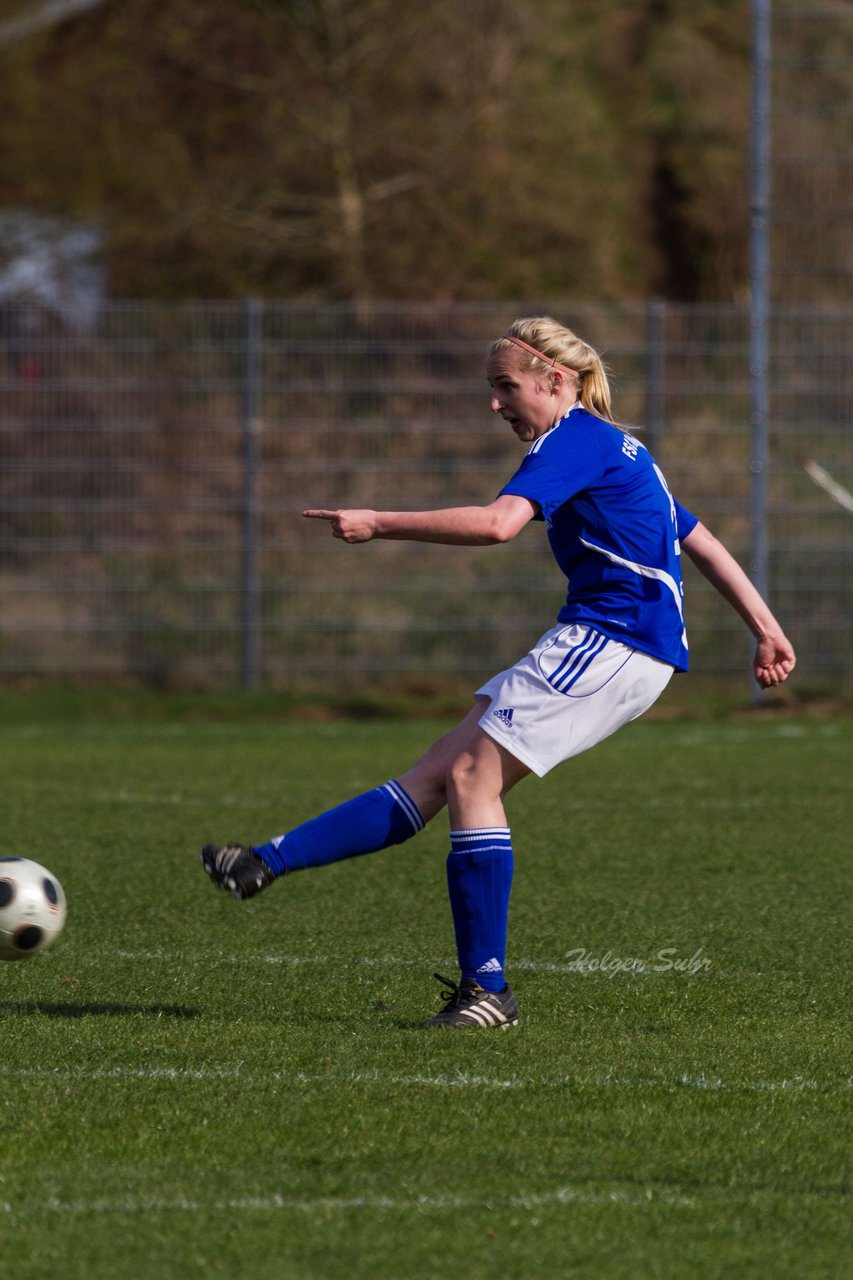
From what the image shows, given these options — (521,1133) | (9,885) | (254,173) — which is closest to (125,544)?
(254,173)

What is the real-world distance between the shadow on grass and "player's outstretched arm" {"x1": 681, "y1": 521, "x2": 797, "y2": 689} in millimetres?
1868

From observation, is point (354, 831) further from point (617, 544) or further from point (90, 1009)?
point (617, 544)

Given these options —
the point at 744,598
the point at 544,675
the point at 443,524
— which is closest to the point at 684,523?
the point at 744,598

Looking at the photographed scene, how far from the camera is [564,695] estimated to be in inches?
201

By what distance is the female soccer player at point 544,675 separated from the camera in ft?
16.8

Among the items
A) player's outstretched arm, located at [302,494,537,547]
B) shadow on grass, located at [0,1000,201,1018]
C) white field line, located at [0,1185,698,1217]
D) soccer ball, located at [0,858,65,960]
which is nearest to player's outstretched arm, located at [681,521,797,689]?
player's outstretched arm, located at [302,494,537,547]

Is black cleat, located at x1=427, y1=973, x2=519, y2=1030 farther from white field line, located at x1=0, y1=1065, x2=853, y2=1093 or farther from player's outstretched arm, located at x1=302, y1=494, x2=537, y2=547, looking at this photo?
player's outstretched arm, located at x1=302, y1=494, x2=537, y2=547

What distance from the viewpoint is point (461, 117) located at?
2264 centimetres

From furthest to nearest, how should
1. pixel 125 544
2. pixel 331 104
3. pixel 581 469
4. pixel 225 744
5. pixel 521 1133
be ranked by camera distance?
pixel 331 104 → pixel 125 544 → pixel 225 744 → pixel 581 469 → pixel 521 1133

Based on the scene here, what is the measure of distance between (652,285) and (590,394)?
24262 mm

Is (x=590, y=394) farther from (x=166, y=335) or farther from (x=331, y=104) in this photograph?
(x=331, y=104)

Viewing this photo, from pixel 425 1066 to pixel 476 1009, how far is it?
424mm

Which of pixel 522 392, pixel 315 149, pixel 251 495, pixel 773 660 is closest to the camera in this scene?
pixel 522 392

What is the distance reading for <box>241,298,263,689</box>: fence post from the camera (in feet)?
49.5
